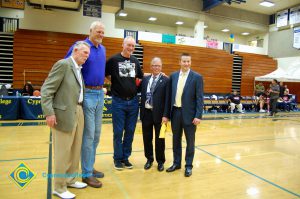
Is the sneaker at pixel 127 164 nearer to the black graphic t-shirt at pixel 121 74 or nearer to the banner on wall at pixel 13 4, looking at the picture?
the black graphic t-shirt at pixel 121 74

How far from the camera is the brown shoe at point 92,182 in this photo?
2818 millimetres

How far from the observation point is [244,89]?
15.6m

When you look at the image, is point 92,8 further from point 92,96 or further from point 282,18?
point 282,18

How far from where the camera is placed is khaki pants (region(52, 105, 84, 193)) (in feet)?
7.94

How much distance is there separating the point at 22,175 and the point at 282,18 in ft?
54.3

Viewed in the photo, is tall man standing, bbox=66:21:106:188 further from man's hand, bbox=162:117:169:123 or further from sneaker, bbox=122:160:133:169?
man's hand, bbox=162:117:169:123

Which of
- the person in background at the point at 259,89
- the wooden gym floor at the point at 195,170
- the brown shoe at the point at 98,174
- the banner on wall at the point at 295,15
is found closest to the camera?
the wooden gym floor at the point at 195,170

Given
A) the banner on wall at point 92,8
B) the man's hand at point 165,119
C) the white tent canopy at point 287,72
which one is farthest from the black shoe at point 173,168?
the white tent canopy at point 287,72

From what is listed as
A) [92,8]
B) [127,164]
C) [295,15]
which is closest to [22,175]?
[127,164]

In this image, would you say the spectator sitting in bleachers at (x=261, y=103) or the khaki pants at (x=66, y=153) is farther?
the spectator sitting in bleachers at (x=261, y=103)

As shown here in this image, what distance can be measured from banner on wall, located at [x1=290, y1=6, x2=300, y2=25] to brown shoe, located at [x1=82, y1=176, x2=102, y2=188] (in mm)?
15420

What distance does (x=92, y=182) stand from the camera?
2846 mm

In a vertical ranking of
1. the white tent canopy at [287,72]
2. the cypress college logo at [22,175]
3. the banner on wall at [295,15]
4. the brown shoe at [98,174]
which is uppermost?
the banner on wall at [295,15]

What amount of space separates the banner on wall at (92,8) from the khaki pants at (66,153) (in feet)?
30.8
